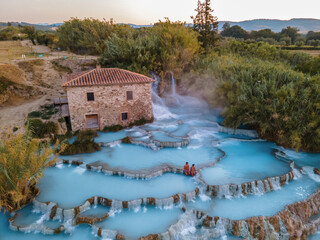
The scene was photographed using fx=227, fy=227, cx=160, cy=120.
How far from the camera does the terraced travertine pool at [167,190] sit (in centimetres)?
1112

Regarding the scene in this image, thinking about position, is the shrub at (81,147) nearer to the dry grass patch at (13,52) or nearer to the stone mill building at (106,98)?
the stone mill building at (106,98)

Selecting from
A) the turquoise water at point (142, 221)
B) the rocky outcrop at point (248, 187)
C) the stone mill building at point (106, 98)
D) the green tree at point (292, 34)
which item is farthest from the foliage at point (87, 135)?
the green tree at point (292, 34)

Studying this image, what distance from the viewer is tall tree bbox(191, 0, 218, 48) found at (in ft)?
128

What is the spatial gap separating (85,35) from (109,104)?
23.2 metres

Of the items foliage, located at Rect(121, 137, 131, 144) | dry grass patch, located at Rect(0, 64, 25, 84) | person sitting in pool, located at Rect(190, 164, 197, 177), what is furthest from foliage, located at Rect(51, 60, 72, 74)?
person sitting in pool, located at Rect(190, 164, 197, 177)

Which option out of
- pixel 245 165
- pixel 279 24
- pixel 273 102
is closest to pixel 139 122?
pixel 245 165

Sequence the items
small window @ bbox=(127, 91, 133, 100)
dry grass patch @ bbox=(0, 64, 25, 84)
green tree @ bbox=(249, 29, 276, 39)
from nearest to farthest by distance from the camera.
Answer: small window @ bbox=(127, 91, 133, 100) < dry grass patch @ bbox=(0, 64, 25, 84) < green tree @ bbox=(249, 29, 276, 39)

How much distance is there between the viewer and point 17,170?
38.3 ft

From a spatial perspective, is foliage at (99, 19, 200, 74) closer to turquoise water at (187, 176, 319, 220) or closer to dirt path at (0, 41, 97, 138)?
dirt path at (0, 41, 97, 138)

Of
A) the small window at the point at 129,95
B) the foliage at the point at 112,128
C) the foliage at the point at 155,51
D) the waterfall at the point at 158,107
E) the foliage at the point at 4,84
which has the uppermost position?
the foliage at the point at 155,51

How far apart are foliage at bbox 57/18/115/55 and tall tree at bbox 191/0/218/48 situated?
49.1 feet

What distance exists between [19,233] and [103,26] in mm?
34798

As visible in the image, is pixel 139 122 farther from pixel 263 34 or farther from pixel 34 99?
pixel 263 34

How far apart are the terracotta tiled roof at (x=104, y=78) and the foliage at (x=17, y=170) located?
8.37m
